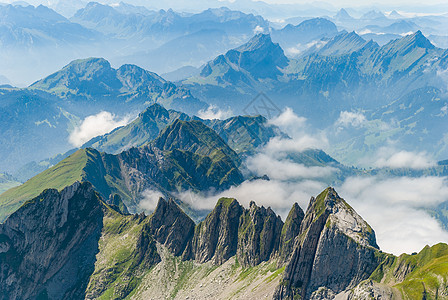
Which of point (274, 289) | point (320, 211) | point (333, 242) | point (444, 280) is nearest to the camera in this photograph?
point (444, 280)

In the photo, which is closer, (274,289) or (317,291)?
(317,291)

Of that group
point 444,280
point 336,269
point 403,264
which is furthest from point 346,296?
point 444,280

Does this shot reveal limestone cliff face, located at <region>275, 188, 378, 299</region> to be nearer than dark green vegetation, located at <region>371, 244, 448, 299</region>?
No

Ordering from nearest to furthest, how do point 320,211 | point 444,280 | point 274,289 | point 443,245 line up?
point 444,280, point 443,245, point 320,211, point 274,289

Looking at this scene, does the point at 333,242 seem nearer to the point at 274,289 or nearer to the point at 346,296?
the point at 346,296

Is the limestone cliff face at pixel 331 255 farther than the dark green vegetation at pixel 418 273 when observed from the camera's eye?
Yes

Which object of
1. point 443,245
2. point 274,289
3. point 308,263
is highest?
point 443,245

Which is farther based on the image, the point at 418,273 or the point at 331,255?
the point at 331,255

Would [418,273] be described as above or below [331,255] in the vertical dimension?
below
